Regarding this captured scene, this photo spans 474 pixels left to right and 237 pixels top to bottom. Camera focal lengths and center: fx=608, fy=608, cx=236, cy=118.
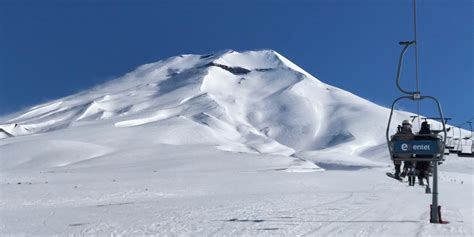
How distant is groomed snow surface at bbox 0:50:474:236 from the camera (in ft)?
50.1

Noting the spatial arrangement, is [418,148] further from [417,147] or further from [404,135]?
[404,135]

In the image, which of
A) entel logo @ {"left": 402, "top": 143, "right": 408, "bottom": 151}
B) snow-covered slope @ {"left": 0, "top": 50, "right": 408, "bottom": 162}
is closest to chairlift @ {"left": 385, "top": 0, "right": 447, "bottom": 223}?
entel logo @ {"left": 402, "top": 143, "right": 408, "bottom": 151}

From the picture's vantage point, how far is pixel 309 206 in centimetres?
1970

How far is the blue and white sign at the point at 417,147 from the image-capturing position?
14242mm

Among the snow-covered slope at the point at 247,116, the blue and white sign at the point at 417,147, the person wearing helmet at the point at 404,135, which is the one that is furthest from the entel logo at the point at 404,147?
the snow-covered slope at the point at 247,116

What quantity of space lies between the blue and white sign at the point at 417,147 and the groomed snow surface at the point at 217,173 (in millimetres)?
1755

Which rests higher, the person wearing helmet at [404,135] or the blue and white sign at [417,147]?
the person wearing helmet at [404,135]

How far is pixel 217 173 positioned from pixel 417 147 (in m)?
34.9

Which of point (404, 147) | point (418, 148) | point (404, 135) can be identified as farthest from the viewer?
point (404, 135)

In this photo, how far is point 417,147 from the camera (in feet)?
47.6

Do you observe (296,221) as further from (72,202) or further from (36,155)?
(36,155)

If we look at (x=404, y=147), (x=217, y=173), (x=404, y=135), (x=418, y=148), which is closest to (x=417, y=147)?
(x=418, y=148)

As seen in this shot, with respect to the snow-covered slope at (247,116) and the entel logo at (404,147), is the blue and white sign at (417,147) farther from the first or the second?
the snow-covered slope at (247,116)

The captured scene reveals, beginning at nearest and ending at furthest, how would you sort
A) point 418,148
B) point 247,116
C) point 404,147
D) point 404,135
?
point 418,148 < point 404,147 < point 404,135 < point 247,116
